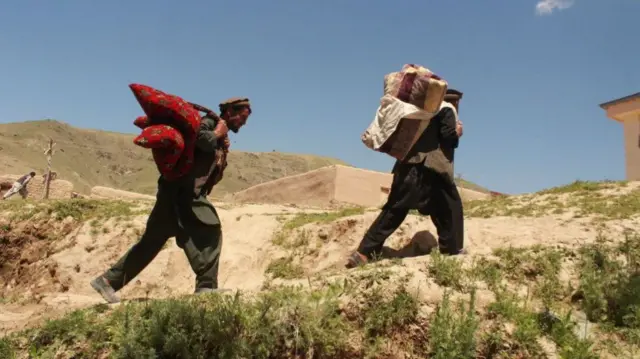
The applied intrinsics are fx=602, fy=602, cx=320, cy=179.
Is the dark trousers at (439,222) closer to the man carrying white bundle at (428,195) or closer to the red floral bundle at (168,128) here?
the man carrying white bundle at (428,195)

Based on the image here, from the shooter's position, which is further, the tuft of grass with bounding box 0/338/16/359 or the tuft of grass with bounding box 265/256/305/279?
the tuft of grass with bounding box 265/256/305/279

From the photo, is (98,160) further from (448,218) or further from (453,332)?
(453,332)

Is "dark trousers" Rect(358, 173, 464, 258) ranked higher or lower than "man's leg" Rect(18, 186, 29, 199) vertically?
lower

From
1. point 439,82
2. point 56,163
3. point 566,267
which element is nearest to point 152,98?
point 439,82

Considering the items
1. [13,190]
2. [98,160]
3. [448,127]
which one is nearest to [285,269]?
[448,127]

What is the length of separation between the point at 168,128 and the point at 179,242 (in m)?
0.85

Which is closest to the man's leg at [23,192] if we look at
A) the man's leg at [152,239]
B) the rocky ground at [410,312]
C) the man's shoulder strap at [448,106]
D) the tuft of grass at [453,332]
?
the rocky ground at [410,312]

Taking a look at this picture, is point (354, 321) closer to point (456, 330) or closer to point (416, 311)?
point (416, 311)

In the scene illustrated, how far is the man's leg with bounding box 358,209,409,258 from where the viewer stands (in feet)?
15.4

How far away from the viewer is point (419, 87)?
4.69 m

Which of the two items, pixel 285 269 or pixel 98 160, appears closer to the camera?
pixel 285 269

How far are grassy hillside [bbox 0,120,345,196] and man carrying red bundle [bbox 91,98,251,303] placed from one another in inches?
2121

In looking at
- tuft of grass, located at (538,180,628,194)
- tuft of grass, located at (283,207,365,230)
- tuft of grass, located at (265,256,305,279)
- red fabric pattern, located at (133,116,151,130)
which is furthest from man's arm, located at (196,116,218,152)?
tuft of grass, located at (538,180,628,194)

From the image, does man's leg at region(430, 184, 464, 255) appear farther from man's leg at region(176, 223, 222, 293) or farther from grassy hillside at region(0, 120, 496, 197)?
grassy hillside at region(0, 120, 496, 197)
